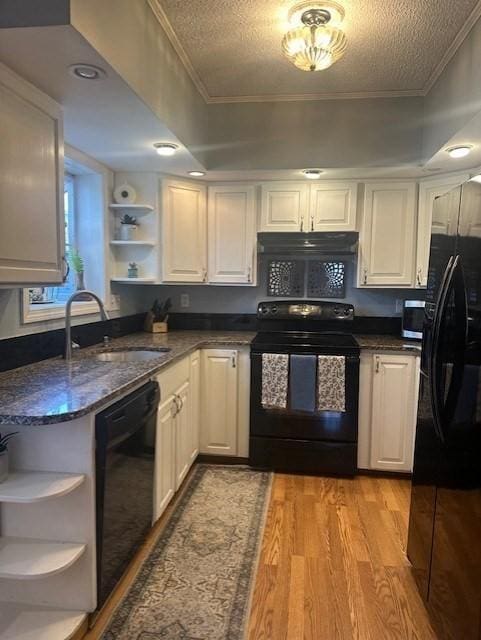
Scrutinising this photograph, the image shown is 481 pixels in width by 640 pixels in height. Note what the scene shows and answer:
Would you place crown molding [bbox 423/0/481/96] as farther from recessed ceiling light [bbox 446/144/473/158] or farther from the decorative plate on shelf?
the decorative plate on shelf

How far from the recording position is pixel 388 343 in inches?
122

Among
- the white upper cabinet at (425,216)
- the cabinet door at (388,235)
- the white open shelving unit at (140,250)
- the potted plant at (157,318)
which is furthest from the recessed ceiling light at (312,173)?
the potted plant at (157,318)

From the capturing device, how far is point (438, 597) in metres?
1.64

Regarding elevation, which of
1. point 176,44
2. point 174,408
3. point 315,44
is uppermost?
point 176,44

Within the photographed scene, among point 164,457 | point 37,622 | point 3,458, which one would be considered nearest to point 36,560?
point 37,622

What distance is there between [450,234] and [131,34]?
152 centimetres

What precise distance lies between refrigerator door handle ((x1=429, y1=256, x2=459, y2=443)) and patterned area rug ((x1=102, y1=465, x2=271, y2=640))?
112 centimetres

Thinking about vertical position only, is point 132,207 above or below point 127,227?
above

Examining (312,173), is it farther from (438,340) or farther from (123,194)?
(438,340)

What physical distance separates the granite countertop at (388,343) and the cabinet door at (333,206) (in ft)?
2.76

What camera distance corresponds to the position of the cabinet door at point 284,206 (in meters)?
3.27

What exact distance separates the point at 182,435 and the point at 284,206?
1.83 meters

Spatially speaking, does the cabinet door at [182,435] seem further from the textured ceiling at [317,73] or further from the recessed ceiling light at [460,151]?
the recessed ceiling light at [460,151]

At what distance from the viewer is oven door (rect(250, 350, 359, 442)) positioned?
300 centimetres
